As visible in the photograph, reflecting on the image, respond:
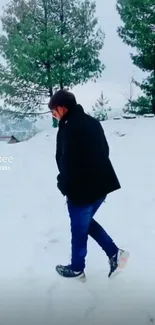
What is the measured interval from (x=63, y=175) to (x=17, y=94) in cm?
116

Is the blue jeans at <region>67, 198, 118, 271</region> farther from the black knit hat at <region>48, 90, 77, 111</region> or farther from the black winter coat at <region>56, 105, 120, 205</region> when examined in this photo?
the black knit hat at <region>48, 90, 77, 111</region>

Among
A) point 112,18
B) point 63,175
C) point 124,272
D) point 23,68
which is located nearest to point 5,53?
point 23,68

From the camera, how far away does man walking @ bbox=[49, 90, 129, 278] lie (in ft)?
3.42

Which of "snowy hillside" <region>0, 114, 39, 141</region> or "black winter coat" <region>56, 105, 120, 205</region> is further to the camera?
"snowy hillside" <region>0, 114, 39, 141</region>

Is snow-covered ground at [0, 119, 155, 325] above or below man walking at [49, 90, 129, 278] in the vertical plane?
below

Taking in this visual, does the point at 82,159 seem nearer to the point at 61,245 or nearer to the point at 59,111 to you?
the point at 59,111

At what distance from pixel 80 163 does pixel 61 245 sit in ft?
1.93

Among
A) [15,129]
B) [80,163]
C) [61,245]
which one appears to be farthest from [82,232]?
[15,129]

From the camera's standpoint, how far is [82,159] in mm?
1057

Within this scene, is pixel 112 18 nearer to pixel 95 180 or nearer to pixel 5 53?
pixel 5 53

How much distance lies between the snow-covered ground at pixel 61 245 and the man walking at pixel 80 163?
203mm

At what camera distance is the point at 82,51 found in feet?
6.10

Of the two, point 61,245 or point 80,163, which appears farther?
point 61,245

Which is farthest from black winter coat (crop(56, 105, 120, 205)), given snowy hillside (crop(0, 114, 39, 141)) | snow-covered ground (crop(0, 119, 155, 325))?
snowy hillside (crop(0, 114, 39, 141))
